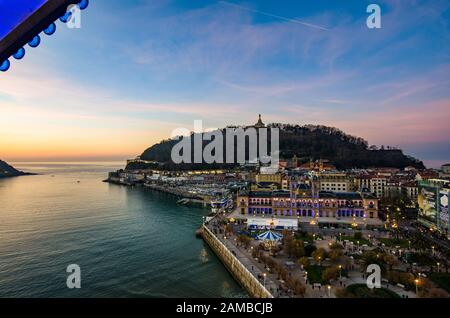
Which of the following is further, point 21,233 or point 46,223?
point 46,223

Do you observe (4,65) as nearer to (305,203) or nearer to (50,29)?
(50,29)

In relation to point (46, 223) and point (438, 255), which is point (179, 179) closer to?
point (46, 223)

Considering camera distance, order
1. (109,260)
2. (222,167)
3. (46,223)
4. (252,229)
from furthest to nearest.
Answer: (222,167) → (46,223) → (252,229) → (109,260)

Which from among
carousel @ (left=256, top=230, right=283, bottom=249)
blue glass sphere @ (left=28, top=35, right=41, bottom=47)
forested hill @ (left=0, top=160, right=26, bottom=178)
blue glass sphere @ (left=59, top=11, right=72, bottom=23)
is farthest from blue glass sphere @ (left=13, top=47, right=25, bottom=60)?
forested hill @ (left=0, top=160, right=26, bottom=178)

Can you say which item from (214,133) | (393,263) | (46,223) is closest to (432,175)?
(393,263)

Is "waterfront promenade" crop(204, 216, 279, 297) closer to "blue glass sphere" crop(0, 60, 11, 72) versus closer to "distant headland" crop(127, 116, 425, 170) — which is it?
"blue glass sphere" crop(0, 60, 11, 72)

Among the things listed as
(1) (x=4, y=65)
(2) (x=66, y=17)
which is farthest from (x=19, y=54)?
(2) (x=66, y=17)
